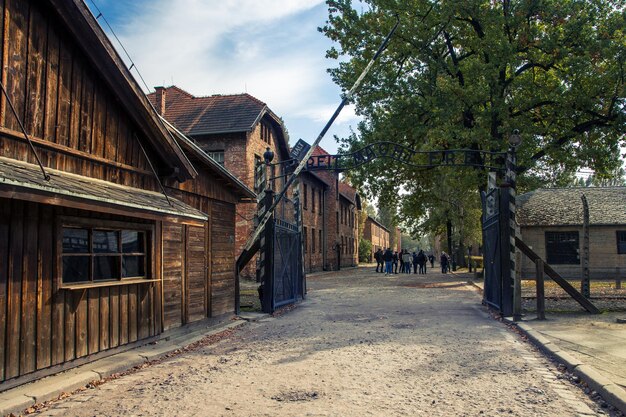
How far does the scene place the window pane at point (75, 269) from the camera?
23.4ft

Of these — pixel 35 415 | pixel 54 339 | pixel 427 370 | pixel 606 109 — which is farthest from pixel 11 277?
pixel 606 109

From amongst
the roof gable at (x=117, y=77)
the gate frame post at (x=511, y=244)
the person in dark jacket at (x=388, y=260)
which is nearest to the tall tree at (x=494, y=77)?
the gate frame post at (x=511, y=244)

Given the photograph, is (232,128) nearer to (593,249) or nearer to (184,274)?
(184,274)

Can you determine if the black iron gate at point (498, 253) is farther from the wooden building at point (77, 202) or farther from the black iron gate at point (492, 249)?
the wooden building at point (77, 202)

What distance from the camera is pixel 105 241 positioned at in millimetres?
8000

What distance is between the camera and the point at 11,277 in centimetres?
607

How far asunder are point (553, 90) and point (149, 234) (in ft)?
61.5

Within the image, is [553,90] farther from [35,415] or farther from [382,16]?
[35,415]

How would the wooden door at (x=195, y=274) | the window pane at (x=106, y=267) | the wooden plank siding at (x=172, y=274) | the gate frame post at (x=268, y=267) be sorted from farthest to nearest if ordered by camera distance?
the gate frame post at (x=268, y=267), the wooden door at (x=195, y=274), the wooden plank siding at (x=172, y=274), the window pane at (x=106, y=267)

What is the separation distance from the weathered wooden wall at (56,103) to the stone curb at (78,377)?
2.68 m

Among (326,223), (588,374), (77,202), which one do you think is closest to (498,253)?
(588,374)

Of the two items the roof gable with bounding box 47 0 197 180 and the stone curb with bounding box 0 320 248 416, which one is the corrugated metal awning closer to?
the roof gable with bounding box 47 0 197 180

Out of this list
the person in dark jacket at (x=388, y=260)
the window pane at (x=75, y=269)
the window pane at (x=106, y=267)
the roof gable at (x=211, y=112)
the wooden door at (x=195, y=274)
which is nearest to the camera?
the window pane at (x=75, y=269)

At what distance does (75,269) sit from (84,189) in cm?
143
